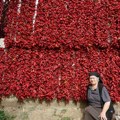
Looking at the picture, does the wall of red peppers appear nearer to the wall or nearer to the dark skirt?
the wall

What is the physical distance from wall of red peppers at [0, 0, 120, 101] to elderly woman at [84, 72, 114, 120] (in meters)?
0.44

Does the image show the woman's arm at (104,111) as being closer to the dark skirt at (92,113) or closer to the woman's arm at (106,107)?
the woman's arm at (106,107)

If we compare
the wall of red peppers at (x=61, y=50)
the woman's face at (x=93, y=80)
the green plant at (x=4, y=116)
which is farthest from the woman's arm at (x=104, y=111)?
the green plant at (x=4, y=116)

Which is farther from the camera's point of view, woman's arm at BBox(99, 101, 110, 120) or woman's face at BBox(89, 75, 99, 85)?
woman's face at BBox(89, 75, 99, 85)

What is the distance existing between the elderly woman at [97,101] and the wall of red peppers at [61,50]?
17.4 inches

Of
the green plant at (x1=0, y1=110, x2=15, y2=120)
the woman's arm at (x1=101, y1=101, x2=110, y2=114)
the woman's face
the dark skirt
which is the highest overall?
the woman's face

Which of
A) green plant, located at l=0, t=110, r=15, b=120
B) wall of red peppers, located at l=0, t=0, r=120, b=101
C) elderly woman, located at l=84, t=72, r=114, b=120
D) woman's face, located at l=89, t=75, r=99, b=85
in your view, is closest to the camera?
elderly woman, located at l=84, t=72, r=114, b=120

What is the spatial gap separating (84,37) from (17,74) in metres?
1.75

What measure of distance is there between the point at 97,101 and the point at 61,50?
1.46 m

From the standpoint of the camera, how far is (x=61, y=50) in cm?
636

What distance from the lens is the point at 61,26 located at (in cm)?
641

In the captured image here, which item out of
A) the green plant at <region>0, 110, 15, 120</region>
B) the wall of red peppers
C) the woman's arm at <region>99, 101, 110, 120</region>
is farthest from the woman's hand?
the green plant at <region>0, 110, 15, 120</region>

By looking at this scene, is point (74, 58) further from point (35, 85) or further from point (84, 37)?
point (35, 85)

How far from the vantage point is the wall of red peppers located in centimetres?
627
